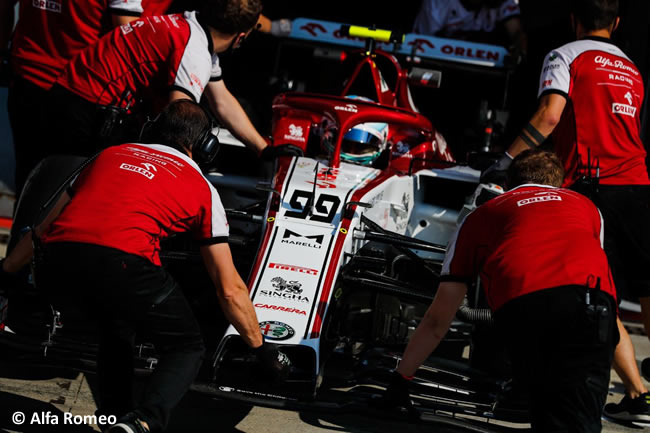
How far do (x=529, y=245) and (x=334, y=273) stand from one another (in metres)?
1.19

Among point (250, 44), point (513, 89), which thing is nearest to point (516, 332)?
point (513, 89)

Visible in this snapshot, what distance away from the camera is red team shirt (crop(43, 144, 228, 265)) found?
122 inches

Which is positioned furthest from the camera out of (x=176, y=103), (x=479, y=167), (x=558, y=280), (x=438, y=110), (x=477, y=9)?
(x=438, y=110)

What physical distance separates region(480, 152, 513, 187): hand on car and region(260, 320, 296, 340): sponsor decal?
1613 mm

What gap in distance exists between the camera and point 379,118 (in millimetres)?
5520

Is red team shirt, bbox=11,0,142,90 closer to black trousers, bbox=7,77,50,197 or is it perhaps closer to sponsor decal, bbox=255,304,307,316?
black trousers, bbox=7,77,50,197

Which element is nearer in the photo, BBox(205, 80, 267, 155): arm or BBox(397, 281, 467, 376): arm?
BBox(397, 281, 467, 376): arm

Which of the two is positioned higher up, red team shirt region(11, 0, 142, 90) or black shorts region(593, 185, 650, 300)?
red team shirt region(11, 0, 142, 90)

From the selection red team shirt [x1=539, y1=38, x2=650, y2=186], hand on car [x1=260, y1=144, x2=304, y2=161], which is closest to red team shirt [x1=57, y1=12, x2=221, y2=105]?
hand on car [x1=260, y1=144, x2=304, y2=161]

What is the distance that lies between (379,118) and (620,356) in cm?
219

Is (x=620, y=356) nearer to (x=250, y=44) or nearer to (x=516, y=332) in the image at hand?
(x=516, y=332)

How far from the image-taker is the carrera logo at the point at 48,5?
4797 millimetres

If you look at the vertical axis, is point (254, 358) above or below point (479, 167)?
below

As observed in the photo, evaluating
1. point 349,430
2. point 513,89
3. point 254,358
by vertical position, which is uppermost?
point 513,89
